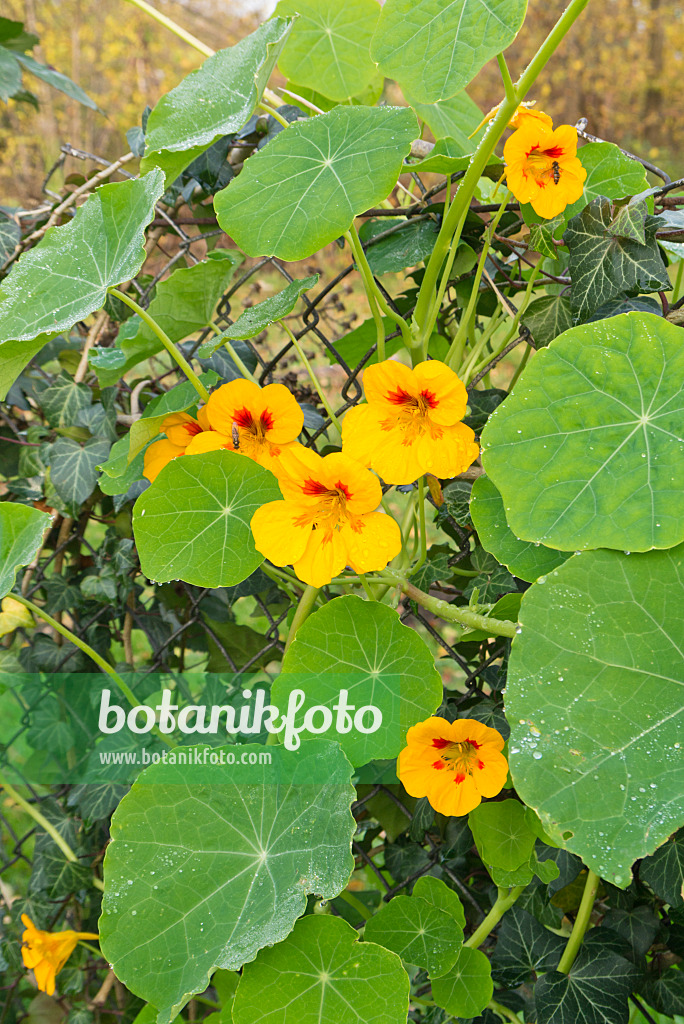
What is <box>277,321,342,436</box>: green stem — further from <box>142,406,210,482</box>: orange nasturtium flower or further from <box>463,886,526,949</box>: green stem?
<box>463,886,526,949</box>: green stem

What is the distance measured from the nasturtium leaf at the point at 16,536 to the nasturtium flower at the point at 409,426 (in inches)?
13.4

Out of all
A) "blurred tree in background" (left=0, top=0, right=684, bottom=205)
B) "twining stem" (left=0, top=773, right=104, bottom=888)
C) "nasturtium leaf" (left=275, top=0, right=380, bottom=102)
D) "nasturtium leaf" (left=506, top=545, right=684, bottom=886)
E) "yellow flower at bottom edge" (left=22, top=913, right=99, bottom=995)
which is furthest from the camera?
"blurred tree in background" (left=0, top=0, right=684, bottom=205)

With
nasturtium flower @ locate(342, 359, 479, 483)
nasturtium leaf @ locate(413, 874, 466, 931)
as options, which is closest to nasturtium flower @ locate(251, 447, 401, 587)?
nasturtium flower @ locate(342, 359, 479, 483)

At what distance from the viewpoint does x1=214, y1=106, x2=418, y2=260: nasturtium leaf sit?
615 millimetres

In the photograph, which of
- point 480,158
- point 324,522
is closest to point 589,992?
point 324,522

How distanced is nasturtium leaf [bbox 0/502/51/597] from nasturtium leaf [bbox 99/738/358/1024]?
0.83ft

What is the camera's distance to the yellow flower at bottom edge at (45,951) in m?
0.98

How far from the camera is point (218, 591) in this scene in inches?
43.8

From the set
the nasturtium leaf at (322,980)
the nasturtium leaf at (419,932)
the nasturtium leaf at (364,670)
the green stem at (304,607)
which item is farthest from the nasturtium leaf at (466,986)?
the green stem at (304,607)

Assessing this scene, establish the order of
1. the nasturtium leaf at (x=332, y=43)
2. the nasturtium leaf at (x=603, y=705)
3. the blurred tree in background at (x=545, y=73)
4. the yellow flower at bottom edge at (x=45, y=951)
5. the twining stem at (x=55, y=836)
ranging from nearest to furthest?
the nasturtium leaf at (x=603, y=705), the nasturtium leaf at (x=332, y=43), the yellow flower at bottom edge at (x=45, y=951), the twining stem at (x=55, y=836), the blurred tree in background at (x=545, y=73)

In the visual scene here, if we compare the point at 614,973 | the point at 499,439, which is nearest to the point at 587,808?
the point at 499,439

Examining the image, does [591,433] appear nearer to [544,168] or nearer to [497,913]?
[544,168]

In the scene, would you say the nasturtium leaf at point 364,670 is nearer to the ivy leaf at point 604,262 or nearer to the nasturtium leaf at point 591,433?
the nasturtium leaf at point 591,433

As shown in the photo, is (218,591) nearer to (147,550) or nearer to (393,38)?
(147,550)
